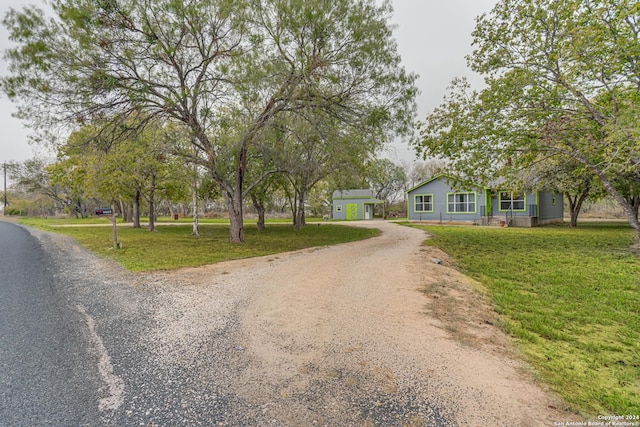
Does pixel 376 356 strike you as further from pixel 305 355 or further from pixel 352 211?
pixel 352 211

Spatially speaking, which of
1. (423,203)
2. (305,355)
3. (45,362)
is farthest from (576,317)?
(423,203)

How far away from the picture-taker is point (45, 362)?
111 inches

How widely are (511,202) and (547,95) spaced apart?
14285 mm

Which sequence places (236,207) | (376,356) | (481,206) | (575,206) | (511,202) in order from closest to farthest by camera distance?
1. (376,356)
2. (236,207)
3. (511,202)
4. (481,206)
5. (575,206)

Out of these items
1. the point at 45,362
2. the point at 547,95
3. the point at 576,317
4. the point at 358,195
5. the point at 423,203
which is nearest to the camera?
the point at 45,362

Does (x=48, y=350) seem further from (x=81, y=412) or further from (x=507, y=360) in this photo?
(x=507, y=360)

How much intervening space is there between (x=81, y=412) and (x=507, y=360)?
358 centimetres

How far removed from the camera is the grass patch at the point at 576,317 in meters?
2.58

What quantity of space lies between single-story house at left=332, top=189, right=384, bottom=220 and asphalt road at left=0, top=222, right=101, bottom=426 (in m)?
30.6

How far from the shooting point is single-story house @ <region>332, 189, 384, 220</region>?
34688 mm

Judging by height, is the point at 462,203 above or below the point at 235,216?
above

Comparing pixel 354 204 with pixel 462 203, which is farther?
pixel 354 204

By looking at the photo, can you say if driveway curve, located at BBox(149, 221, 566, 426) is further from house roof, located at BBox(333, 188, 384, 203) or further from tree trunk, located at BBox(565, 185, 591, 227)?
house roof, located at BBox(333, 188, 384, 203)

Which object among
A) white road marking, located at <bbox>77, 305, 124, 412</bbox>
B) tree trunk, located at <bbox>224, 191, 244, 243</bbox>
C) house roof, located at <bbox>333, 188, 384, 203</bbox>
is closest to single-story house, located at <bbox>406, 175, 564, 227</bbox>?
house roof, located at <bbox>333, 188, 384, 203</bbox>
